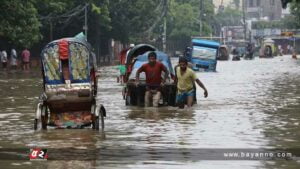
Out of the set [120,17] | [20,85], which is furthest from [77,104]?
[120,17]

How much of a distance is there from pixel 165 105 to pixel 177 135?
7642 millimetres

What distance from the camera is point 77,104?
1652 centimetres

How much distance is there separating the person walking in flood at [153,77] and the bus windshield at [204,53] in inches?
1361

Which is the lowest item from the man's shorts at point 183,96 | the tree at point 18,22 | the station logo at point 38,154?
the station logo at point 38,154

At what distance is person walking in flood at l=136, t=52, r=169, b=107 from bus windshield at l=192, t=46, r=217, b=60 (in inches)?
1361

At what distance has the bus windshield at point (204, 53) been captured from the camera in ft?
186

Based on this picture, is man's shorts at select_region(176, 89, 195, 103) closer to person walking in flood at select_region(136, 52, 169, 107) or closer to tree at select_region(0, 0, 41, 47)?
person walking in flood at select_region(136, 52, 169, 107)

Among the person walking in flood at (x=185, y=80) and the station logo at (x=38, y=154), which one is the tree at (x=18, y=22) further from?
the station logo at (x=38, y=154)

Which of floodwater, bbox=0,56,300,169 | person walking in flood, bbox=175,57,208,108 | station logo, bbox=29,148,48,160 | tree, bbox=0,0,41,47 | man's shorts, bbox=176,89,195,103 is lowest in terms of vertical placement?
floodwater, bbox=0,56,300,169

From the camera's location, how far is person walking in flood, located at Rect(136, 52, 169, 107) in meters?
21.7

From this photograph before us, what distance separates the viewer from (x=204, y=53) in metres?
57.1

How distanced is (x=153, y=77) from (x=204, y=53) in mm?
35461

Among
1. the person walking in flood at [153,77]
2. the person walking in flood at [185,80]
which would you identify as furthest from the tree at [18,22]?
the person walking in flood at [185,80]

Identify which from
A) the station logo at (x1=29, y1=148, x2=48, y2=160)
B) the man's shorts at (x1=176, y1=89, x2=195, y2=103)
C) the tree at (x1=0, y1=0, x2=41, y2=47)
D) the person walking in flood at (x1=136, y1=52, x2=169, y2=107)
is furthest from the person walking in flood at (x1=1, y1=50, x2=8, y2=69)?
the station logo at (x1=29, y1=148, x2=48, y2=160)
